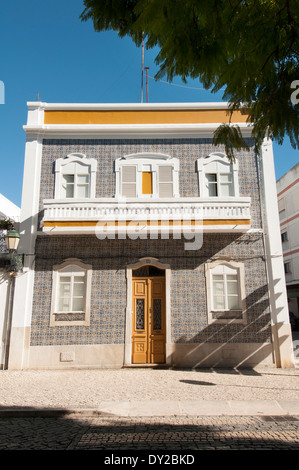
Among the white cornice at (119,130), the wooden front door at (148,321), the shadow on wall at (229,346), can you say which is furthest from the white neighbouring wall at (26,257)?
the shadow on wall at (229,346)

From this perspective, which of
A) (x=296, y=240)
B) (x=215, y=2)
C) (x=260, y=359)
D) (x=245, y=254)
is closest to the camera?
(x=215, y=2)

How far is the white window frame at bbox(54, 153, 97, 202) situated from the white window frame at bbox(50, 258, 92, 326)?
2.22 meters

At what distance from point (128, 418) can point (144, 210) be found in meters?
6.03

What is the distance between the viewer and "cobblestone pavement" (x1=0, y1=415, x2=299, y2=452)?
3893 mm

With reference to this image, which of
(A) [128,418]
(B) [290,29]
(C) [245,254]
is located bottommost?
(A) [128,418]

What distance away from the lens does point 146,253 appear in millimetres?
10125

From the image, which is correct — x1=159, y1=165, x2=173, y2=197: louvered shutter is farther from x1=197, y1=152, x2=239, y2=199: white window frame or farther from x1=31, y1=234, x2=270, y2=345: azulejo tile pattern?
x1=31, y1=234, x2=270, y2=345: azulejo tile pattern

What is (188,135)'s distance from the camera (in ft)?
35.9

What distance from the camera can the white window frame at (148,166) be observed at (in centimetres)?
1054

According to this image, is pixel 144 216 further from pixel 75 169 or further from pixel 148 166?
pixel 75 169

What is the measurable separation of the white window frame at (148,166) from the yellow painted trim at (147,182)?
0.31 ft

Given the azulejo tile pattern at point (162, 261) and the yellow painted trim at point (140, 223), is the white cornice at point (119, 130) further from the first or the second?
the yellow painted trim at point (140, 223)
